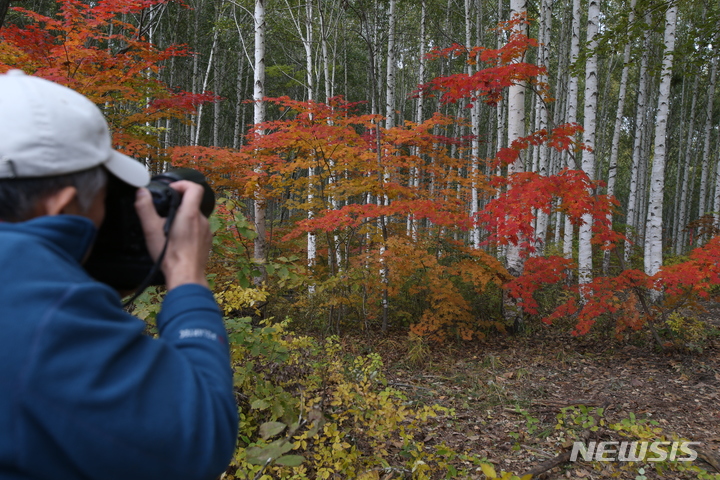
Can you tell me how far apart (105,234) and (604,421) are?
4.48 meters

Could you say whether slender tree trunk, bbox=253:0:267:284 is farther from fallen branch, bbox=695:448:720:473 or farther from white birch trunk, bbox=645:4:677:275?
white birch trunk, bbox=645:4:677:275

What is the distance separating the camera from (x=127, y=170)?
0.87 meters

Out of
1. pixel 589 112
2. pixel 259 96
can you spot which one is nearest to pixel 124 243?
pixel 259 96

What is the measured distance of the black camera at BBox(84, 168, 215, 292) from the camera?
35.4 inches

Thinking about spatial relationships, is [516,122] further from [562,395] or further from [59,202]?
[59,202]

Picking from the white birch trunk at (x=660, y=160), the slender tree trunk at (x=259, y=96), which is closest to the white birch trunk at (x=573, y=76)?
the white birch trunk at (x=660, y=160)

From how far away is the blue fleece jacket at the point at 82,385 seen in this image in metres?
0.60

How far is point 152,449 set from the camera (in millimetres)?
659

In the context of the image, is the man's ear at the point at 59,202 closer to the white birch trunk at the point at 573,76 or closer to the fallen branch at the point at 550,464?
the fallen branch at the point at 550,464

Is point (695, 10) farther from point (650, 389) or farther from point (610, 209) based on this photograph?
point (650, 389)

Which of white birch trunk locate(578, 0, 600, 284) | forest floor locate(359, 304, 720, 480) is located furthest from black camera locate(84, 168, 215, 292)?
white birch trunk locate(578, 0, 600, 284)

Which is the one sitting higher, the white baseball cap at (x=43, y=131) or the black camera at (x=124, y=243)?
the white baseball cap at (x=43, y=131)

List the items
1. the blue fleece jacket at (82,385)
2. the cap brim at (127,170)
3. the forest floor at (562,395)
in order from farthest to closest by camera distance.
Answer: the forest floor at (562,395) < the cap brim at (127,170) < the blue fleece jacket at (82,385)

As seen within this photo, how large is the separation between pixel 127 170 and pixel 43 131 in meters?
0.16
